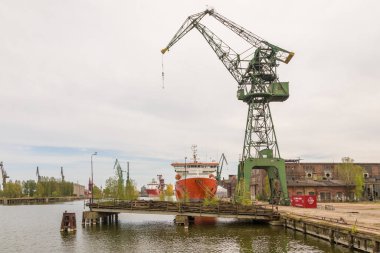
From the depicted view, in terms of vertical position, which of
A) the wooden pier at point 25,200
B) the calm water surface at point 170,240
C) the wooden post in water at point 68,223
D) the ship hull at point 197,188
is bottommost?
the wooden pier at point 25,200

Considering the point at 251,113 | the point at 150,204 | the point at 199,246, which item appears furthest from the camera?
the point at 251,113

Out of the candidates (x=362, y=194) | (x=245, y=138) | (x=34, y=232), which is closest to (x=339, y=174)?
(x=362, y=194)

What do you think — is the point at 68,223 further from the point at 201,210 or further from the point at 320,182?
the point at 320,182

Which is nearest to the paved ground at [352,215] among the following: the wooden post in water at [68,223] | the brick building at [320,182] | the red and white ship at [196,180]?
the red and white ship at [196,180]

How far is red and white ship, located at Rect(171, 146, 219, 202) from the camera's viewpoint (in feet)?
229

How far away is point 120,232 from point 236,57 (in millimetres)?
35799

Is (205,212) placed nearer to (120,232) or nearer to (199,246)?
(120,232)

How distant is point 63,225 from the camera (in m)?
46.1

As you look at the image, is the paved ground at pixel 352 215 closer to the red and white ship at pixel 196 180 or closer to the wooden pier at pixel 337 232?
the wooden pier at pixel 337 232

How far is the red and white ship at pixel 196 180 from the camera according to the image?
229ft

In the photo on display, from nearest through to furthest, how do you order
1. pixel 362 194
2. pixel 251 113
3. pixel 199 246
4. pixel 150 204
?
pixel 199 246 < pixel 150 204 < pixel 251 113 < pixel 362 194

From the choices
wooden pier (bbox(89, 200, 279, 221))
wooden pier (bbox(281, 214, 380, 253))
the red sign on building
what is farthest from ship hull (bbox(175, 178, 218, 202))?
wooden pier (bbox(281, 214, 380, 253))

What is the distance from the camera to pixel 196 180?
70188 millimetres

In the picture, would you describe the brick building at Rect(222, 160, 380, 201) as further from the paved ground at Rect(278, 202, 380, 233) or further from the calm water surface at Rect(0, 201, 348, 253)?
the calm water surface at Rect(0, 201, 348, 253)
